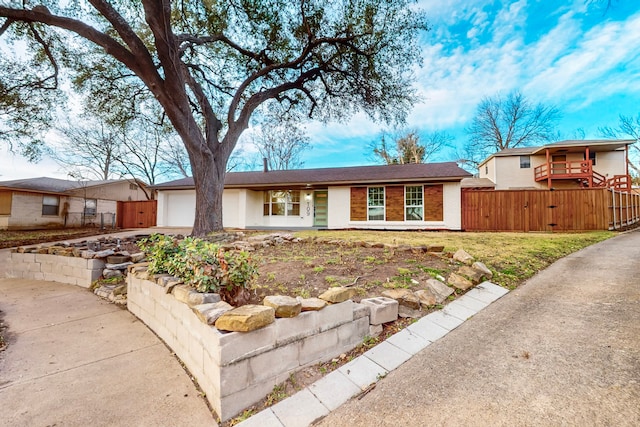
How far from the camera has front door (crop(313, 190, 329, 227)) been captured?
14.0 m

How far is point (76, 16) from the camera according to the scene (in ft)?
26.3

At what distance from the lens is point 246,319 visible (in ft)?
5.75

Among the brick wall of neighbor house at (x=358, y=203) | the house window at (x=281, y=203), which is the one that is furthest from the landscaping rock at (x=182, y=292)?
the house window at (x=281, y=203)

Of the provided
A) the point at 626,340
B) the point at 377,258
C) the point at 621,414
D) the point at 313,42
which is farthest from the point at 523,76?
the point at 621,414

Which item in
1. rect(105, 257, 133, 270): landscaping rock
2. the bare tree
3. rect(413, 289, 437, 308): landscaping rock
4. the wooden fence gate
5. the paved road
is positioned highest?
the bare tree

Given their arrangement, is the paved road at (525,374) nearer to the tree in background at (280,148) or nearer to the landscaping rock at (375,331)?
the landscaping rock at (375,331)

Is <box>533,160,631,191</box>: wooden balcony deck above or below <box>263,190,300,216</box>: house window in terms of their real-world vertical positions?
above

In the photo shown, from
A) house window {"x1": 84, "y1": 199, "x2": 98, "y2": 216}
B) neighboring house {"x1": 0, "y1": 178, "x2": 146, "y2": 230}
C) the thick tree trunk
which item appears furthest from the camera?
house window {"x1": 84, "y1": 199, "x2": 98, "y2": 216}

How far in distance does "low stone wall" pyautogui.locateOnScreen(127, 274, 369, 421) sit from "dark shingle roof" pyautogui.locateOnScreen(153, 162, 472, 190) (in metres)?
10.0

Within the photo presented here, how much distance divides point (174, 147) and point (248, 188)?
12.2 metres

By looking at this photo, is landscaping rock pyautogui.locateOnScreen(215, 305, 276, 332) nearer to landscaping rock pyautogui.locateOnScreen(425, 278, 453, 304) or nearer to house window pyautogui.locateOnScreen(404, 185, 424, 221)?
landscaping rock pyautogui.locateOnScreen(425, 278, 453, 304)

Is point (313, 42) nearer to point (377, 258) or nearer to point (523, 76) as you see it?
point (377, 258)

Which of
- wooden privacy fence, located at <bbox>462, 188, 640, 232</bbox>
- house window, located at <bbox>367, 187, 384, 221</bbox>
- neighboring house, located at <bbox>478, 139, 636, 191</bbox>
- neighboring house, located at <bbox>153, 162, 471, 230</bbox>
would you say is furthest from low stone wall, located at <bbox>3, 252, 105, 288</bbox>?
neighboring house, located at <bbox>478, 139, 636, 191</bbox>

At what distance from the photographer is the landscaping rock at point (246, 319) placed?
175 cm
